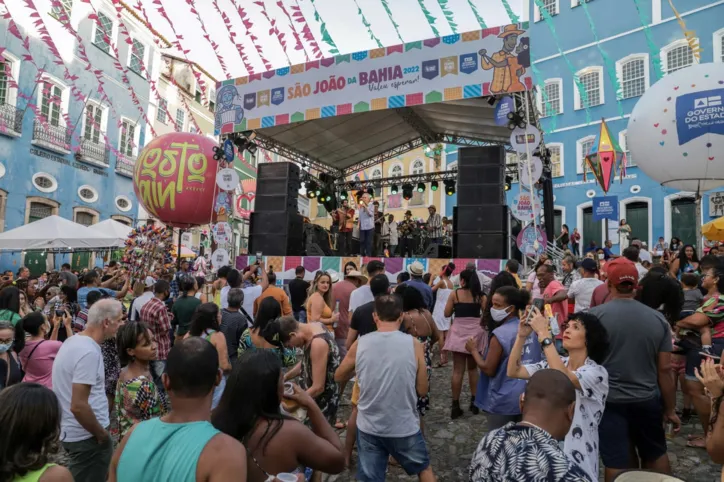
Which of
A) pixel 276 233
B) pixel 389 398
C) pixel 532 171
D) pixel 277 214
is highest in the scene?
pixel 532 171

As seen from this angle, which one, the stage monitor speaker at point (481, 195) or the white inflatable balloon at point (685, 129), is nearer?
the white inflatable balloon at point (685, 129)

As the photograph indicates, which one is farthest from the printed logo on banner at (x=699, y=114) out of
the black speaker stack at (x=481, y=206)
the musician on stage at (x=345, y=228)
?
the musician on stage at (x=345, y=228)

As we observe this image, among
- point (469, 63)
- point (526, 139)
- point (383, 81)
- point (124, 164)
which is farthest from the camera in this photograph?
point (124, 164)

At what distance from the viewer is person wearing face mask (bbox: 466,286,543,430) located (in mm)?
3250

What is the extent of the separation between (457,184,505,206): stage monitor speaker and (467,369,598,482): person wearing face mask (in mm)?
9182

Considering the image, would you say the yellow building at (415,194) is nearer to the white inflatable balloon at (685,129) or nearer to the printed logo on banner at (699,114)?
the white inflatable balloon at (685,129)

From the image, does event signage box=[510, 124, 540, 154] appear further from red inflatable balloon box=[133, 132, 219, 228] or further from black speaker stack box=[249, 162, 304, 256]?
red inflatable balloon box=[133, 132, 219, 228]

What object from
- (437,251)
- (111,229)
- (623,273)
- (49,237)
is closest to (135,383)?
(623,273)

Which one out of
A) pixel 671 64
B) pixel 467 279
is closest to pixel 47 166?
pixel 467 279

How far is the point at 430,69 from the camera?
10203 millimetres

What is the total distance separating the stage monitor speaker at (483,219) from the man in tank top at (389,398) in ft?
26.0

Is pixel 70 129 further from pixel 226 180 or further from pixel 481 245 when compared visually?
pixel 481 245

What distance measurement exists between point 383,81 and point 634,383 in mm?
9228

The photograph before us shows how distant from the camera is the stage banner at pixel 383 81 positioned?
9492mm
